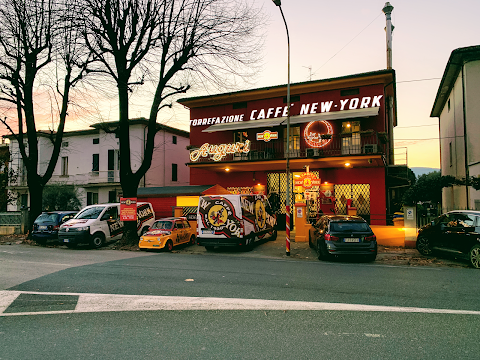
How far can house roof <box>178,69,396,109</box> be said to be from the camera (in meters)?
20.9

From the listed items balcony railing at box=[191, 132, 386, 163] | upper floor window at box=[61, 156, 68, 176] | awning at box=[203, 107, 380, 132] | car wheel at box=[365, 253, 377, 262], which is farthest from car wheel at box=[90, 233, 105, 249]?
upper floor window at box=[61, 156, 68, 176]

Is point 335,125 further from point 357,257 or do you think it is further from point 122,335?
point 122,335

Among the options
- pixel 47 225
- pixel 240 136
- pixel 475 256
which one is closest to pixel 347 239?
pixel 475 256

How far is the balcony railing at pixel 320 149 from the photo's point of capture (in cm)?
1980

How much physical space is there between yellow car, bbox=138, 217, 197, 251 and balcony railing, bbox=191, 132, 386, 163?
7.16 metres

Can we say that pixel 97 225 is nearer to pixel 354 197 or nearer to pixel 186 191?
pixel 186 191

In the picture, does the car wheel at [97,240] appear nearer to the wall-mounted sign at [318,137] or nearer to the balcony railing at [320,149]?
the balcony railing at [320,149]

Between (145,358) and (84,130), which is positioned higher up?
(84,130)

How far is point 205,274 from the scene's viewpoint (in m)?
9.31

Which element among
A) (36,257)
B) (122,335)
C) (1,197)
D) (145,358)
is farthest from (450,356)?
(1,197)

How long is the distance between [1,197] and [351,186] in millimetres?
32090

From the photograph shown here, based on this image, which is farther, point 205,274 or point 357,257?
point 357,257

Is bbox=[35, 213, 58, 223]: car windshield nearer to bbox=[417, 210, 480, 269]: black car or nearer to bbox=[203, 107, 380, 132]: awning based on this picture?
bbox=[203, 107, 380, 132]: awning

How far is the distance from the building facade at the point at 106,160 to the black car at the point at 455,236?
81.4 feet
